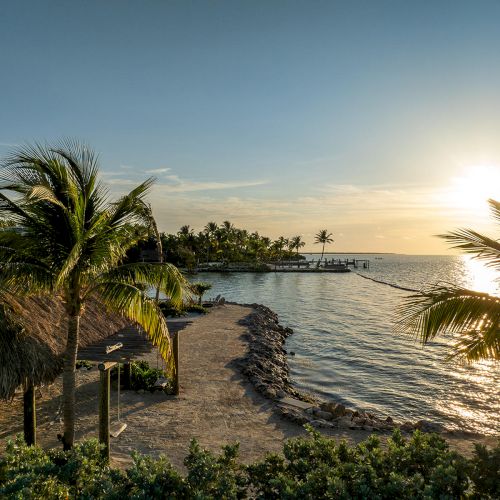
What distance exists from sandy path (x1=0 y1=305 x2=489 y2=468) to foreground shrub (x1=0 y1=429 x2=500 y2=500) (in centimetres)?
348

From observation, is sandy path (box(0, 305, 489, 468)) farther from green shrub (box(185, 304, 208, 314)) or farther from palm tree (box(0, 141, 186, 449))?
green shrub (box(185, 304, 208, 314))

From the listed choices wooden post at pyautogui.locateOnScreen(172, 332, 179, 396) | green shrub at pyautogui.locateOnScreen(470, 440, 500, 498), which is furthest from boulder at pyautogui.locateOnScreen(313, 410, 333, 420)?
green shrub at pyautogui.locateOnScreen(470, 440, 500, 498)

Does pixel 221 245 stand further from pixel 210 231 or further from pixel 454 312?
pixel 454 312

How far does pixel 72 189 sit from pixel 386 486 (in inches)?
269

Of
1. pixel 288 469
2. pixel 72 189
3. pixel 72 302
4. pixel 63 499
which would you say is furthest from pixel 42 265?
pixel 288 469

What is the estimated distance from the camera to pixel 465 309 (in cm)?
643

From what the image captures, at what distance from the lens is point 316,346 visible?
25.9 m

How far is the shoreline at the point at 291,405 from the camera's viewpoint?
Result: 1170cm

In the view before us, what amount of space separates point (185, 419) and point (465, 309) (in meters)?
8.12

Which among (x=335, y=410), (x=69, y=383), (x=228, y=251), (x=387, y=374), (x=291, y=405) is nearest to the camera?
(x=69, y=383)

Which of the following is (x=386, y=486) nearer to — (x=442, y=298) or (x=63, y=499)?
(x=442, y=298)

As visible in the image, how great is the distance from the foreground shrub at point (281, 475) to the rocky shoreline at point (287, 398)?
19.6 feet

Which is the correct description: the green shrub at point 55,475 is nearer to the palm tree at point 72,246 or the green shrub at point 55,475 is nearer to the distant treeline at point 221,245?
the palm tree at point 72,246

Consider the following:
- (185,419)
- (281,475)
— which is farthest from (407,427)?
(281,475)
